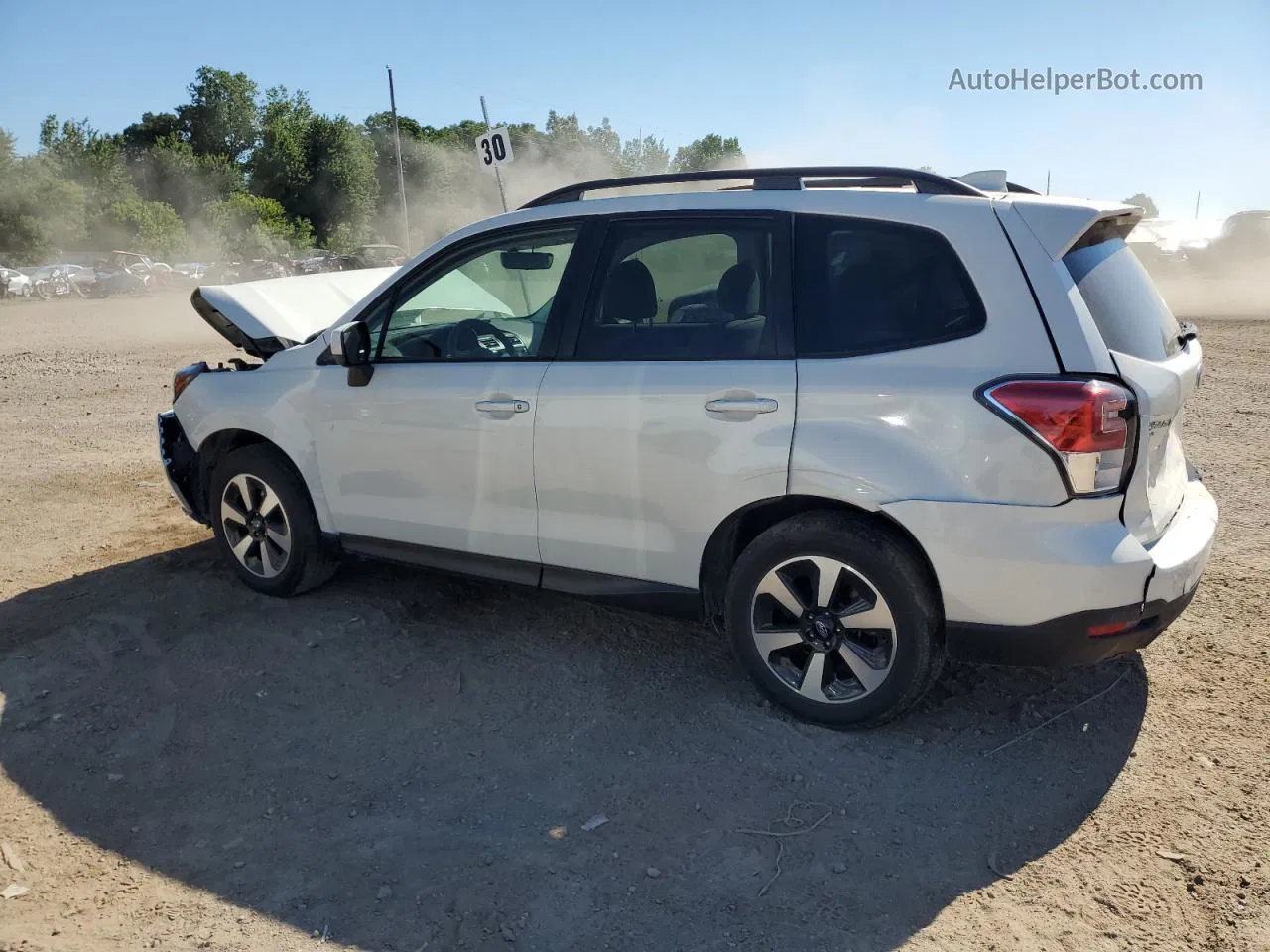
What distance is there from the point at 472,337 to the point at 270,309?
1.43 meters

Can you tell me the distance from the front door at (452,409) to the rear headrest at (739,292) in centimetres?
73

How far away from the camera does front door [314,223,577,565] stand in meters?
4.18

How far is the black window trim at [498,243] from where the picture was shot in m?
4.12

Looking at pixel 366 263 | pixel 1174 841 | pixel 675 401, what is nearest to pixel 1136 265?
pixel 675 401

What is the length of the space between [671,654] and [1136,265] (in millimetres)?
2373

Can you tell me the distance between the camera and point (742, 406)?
11.8ft

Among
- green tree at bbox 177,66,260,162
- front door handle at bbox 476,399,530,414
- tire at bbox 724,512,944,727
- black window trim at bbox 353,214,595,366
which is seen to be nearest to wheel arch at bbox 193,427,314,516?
black window trim at bbox 353,214,595,366

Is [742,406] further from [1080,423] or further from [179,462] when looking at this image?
[179,462]

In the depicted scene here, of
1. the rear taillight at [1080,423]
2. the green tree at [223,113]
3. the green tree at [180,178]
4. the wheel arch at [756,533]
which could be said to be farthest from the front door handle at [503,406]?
the green tree at [223,113]

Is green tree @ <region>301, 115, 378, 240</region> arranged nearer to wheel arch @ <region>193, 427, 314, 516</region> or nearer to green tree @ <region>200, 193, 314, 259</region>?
green tree @ <region>200, 193, 314, 259</region>

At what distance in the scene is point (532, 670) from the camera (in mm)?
4309

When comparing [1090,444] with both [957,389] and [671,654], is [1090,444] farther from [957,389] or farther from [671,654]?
[671,654]

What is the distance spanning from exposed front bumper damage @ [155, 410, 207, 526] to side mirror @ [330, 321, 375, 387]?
138 cm

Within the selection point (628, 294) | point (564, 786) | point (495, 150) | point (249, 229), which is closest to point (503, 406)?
point (628, 294)
